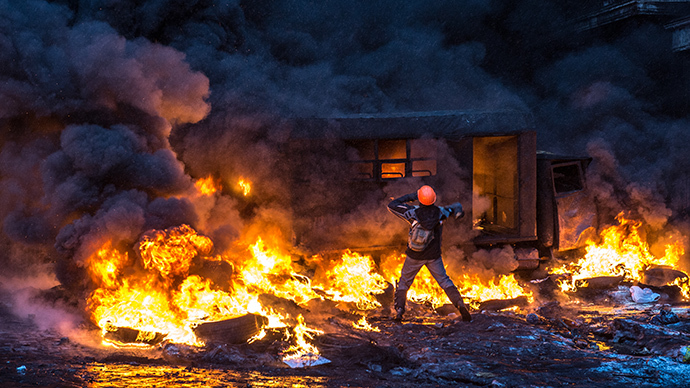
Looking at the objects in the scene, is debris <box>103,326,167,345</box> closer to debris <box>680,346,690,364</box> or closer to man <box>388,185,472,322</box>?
man <box>388,185,472,322</box>

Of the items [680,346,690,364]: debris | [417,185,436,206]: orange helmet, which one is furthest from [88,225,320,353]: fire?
[680,346,690,364]: debris

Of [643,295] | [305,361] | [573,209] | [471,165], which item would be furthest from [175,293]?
[643,295]

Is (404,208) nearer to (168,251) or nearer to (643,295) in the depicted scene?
(168,251)

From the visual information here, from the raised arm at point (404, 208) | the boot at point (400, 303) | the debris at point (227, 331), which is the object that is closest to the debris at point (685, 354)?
the boot at point (400, 303)

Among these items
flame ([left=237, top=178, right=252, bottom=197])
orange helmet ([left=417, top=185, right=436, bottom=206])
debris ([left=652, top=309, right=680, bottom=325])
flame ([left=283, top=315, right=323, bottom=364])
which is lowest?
flame ([left=283, top=315, right=323, bottom=364])

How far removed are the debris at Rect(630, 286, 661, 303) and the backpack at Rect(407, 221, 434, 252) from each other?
389cm

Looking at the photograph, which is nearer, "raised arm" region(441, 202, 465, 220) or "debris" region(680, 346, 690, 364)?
"debris" region(680, 346, 690, 364)

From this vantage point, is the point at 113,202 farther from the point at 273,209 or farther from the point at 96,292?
the point at 273,209

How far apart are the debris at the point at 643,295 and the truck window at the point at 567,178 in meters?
1.94

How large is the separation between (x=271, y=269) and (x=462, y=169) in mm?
3636

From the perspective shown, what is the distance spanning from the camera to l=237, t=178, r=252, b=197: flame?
28.0ft

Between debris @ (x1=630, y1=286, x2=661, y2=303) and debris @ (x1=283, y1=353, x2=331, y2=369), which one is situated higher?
debris @ (x1=630, y1=286, x2=661, y2=303)

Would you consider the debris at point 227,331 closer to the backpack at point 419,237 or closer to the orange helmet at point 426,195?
the backpack at point 419,237

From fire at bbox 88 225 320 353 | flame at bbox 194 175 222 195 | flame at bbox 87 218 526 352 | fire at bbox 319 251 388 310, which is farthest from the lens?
flame at bbox 194 175 222 195
